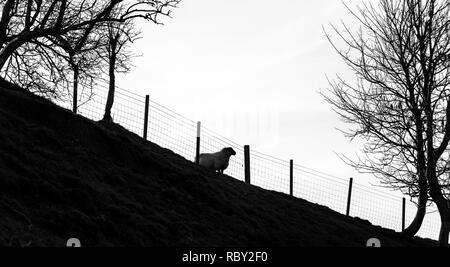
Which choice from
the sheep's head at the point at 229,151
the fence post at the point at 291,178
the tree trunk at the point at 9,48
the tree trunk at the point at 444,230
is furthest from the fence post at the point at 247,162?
the tree trunk at the point at 9,48

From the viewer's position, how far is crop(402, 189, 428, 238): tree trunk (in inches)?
645

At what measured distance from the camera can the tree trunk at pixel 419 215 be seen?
1639 centimetres

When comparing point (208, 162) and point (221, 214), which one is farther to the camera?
point (208, 162)

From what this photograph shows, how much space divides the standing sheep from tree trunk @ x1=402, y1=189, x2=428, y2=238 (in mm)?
5536

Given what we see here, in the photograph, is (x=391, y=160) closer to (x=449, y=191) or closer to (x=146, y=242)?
(x=449, y=191)

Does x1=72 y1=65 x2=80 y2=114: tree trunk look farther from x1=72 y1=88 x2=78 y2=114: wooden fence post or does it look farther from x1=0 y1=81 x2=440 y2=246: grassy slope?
x1=0 y1=81 x2=440 y2=246: grassy slope

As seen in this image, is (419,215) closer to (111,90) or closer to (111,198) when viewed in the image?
(111,90)

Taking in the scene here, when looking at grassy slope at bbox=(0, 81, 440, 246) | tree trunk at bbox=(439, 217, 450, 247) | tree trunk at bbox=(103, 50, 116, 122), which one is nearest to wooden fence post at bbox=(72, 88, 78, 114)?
tree trunk at bbox=(103, 50, 116, 122)

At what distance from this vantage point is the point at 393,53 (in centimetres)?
1577

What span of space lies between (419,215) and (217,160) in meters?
5.89

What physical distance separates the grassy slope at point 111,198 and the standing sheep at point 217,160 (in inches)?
105

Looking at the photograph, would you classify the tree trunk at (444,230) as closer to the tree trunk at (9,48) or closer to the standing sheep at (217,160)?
the standing sheep at (217,160)

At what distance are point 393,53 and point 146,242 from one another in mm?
8610
